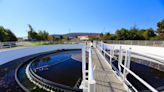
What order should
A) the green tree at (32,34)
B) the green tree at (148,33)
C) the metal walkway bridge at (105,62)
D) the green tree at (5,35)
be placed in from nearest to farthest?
1. the metal walkway bridge at (105,62)
2. the green tree at (5,35)
3. the green tree at (32,34)
4. the green tree at (148,33)

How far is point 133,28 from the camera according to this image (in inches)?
1599

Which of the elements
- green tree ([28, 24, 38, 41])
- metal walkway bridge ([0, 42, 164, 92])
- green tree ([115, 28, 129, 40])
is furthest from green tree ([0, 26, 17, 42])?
green tree ([115, 28, 129, 40])

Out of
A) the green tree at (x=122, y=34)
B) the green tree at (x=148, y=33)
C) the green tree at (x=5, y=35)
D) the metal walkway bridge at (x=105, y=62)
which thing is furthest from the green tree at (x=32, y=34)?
the green tree at (x=148, y=33)

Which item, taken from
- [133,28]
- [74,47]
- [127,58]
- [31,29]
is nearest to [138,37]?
[133,28]

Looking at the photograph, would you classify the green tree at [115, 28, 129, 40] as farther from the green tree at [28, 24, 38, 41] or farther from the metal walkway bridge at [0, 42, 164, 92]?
the green tree at [28, 24, 38, 41]

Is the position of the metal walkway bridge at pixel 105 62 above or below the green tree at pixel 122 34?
below

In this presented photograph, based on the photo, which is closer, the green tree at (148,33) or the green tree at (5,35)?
the green tree at (5,35)

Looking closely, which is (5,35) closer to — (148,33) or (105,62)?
(105,62)

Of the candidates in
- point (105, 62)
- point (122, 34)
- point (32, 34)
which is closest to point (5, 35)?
point (32, 34)

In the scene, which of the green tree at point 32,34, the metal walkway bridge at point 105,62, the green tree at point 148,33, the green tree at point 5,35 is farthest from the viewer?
the green tree at point 148,33

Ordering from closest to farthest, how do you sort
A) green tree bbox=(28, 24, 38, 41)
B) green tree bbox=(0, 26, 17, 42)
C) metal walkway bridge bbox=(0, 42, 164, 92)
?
metal walkway bridge bbox=(0, 42, 164, 92) → green tree bbox=(0, 26, 17, 42) → green tree bbox=(28, 24, 38, 41)

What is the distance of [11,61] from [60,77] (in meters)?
6.04

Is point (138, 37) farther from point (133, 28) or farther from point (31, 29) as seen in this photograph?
point (31, 29)

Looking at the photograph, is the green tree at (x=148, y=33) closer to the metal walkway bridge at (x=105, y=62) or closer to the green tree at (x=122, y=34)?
the green tree at (x=122, y=34)
